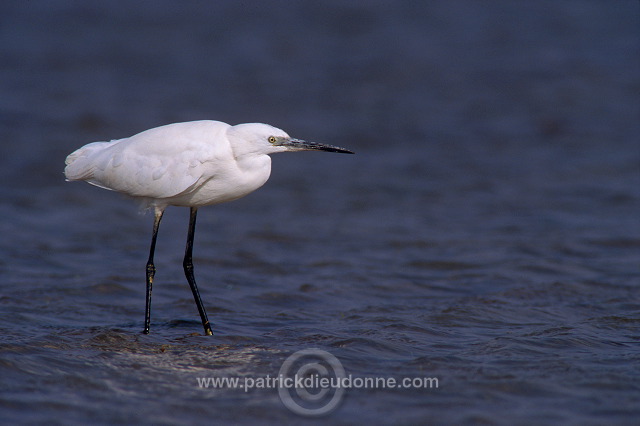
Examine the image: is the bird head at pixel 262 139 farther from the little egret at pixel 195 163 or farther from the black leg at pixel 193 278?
the black leg at pixel 193 278

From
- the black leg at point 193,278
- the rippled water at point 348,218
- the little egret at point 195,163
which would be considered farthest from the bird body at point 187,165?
the rippled water at point 348,218

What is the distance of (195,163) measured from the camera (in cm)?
592

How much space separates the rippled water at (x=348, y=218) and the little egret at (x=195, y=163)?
3.63ft

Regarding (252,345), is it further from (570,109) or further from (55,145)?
(570,109)

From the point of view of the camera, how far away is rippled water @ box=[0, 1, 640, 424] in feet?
16.9

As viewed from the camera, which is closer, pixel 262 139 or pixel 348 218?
pixel 262 139

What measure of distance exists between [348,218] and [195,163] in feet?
14.7

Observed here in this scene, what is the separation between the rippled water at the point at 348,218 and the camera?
5137mm

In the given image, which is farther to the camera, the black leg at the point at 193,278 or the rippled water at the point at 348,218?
the black leg at the point at 193,278

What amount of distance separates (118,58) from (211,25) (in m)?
2.42

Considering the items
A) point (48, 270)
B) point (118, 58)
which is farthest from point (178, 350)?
point (118, 58)

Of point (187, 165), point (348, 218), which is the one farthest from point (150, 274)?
point (348, 218)

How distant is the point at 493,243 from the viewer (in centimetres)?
902

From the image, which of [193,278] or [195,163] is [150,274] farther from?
[195,163]
